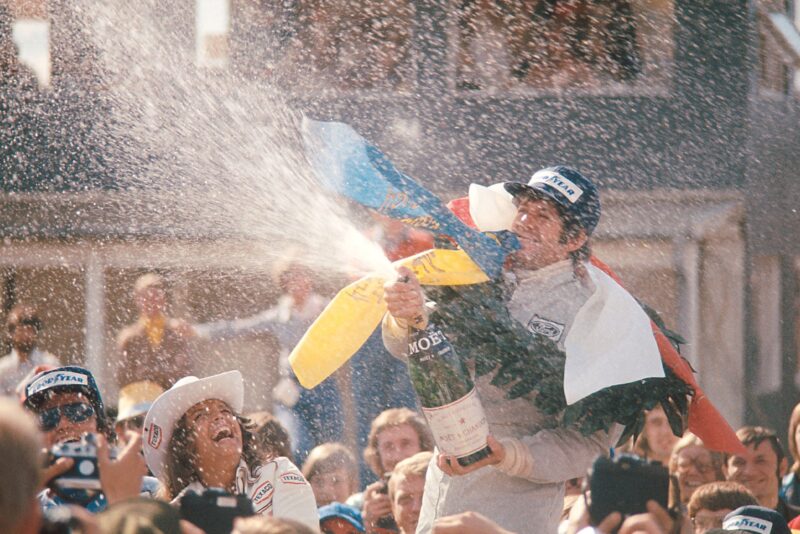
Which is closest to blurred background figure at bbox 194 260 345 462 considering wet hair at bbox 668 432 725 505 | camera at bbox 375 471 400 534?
camera at bbox 375 471 400 534

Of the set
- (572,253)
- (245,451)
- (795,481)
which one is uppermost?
(572,253)

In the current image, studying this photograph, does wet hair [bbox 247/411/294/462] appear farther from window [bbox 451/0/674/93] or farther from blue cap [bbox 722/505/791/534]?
window [bbox 451/0/674/93]

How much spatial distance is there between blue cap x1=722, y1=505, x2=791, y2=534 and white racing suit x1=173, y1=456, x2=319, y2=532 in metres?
1.21

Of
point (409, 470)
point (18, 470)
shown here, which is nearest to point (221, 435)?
point (409, 470)

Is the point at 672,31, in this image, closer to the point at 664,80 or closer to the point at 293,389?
the point at 664,80

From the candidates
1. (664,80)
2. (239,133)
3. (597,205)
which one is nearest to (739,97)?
(664,80)

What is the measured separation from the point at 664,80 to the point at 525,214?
6.67m

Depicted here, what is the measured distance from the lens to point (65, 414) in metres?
4.25

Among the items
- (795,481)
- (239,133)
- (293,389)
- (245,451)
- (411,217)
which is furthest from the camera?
(239,133)

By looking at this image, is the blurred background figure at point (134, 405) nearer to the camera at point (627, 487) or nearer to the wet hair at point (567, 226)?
the wet hair at point (567, 226)

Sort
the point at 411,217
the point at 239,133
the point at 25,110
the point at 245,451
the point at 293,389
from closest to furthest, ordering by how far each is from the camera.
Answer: the point at 411,217 → the point at 245,451 → the point at 293,389 → the point at 239,133 → the point at 25,110

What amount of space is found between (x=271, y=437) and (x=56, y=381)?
126 centimetres

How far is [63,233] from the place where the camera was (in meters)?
9.77

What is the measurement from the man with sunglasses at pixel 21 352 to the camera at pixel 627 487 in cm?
450
